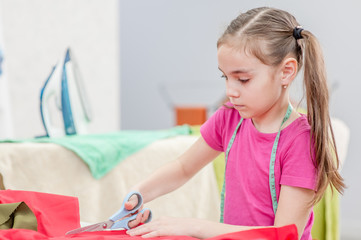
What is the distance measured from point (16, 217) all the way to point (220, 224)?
39 cm

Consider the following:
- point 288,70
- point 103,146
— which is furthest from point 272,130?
point 103,146

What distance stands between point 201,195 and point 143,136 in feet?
1.01

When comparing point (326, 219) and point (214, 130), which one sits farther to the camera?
point (326, 219)

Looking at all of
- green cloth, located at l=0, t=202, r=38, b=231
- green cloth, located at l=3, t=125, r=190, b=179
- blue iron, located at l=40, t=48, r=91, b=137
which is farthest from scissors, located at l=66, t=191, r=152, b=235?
blue iron, located at l=40, t=48, r=91, b=137

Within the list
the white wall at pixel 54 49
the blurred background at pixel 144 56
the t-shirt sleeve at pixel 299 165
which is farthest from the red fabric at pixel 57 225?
the white wall at pixel 54 49

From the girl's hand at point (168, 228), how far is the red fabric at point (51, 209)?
150 mm

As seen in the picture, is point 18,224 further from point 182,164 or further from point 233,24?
point 233,24

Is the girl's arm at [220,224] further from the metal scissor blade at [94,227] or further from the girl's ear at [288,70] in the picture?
the girl's ear at [288,70]

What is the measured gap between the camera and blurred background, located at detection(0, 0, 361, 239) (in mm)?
2992

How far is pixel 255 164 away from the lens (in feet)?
3.73

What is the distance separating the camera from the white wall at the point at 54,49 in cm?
295

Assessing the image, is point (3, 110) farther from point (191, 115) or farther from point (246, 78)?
point (246, 78)

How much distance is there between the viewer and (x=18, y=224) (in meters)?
0.96

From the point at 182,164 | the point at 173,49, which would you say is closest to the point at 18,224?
the point at 182,164
